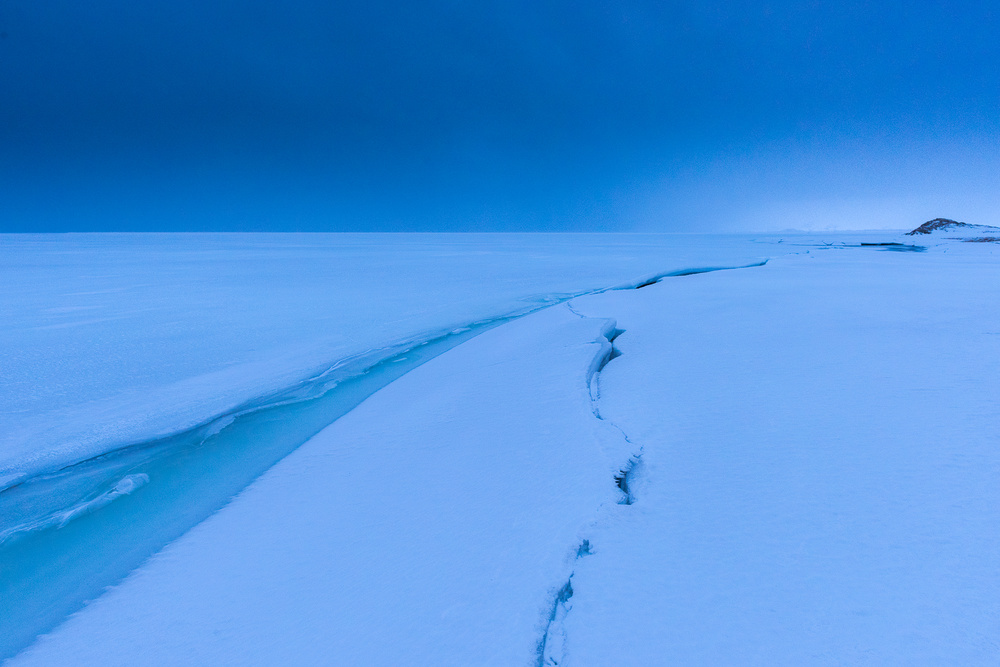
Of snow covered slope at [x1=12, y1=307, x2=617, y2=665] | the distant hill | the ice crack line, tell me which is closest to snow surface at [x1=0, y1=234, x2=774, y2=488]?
snow covered slope at [x1=12, y1=307, x2=617, y2=665]

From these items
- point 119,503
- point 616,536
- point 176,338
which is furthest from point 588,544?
point 176,338

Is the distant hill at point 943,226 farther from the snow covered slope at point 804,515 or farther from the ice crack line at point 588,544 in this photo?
the ice crack line at point 588,544

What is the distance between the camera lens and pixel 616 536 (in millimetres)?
1145

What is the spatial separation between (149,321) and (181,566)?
4069 mm

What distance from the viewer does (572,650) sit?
86 centimetres

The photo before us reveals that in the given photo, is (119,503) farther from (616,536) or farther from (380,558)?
(616,536)

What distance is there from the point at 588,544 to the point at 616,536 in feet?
0.24

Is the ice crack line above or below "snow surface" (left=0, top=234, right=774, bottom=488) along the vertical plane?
below

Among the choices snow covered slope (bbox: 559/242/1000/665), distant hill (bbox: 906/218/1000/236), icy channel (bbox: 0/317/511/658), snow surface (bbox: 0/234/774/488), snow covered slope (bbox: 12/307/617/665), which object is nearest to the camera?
snow covered slope (bbox: 559/242/1000/665)

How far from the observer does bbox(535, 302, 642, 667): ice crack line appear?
2.86 feet

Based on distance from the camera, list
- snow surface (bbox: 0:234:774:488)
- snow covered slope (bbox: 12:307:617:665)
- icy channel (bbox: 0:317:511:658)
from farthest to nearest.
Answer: snow surface (bbox: 0:234:774:488)
icy channel (bbox: 0:317:511:658)
snow covered slope (bbox: 12:307:617:665)

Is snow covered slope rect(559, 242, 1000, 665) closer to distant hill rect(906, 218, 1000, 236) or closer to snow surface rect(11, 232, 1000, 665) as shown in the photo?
snow surface rect(11, 232, 1000, 665)

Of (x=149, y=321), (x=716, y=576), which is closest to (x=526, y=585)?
(x=716, y=576)

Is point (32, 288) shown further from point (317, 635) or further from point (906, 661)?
point (906, 661)
